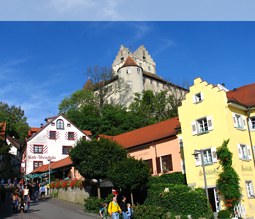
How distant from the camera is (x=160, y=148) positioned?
3550 cm

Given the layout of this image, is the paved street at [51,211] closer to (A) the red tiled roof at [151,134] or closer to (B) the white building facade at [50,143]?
(A) the red tiled roof at [151,134]

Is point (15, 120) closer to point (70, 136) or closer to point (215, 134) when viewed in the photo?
point (70, 136)

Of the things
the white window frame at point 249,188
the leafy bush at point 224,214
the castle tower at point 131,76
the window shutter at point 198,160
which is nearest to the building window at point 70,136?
the castle tower at point 131,76

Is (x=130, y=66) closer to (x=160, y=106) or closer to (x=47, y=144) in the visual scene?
(x=160, y=106)

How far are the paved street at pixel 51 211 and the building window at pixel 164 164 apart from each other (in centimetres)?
816

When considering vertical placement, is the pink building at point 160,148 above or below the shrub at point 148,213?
above

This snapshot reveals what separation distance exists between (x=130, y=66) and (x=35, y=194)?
59.0 m

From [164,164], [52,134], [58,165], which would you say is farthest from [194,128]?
[52,134]

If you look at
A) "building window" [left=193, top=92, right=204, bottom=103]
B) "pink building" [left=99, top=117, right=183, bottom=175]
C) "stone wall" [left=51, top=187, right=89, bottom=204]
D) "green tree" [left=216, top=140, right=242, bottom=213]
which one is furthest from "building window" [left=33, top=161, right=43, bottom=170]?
"green tree" [left=216, top=140, right=242, bottom=213]

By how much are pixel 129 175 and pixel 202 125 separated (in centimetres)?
749

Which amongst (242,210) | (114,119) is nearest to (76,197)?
(242,210)

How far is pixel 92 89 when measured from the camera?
3130 inches

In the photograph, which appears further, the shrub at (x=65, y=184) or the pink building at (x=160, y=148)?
the shrub at (x=65, y=184)

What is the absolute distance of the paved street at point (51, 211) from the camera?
2589cm
